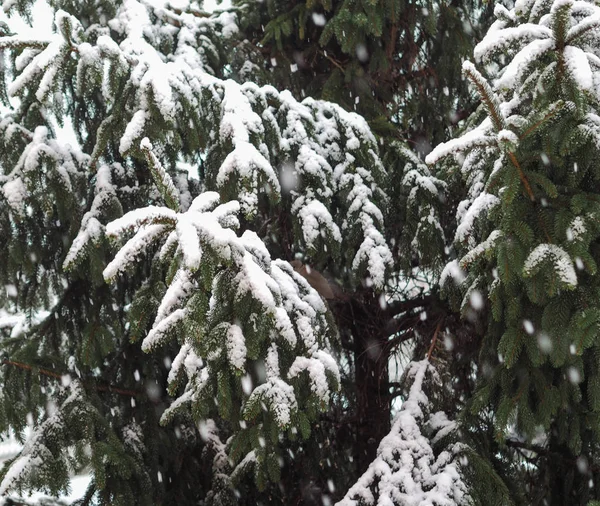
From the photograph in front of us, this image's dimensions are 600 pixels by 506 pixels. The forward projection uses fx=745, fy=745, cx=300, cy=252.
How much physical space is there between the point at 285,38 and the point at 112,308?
251 cm

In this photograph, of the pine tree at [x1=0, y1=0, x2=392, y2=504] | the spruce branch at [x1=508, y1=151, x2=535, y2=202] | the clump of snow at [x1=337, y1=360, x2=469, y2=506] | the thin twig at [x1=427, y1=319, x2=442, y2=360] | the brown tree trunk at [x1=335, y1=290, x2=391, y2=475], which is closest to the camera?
the pine tree at [x1=0, y1=0, x2=392, y2=504]

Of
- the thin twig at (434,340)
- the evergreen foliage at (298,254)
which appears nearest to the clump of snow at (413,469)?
the evergreen foliage at (298,254)

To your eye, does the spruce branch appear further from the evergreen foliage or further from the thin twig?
the thin twig

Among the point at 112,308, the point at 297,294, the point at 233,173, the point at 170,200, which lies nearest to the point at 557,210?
the point at 297,294

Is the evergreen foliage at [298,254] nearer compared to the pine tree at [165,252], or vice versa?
the pine tree at [165,252]

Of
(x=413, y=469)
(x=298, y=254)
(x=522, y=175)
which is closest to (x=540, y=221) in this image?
(x=522, y=175)

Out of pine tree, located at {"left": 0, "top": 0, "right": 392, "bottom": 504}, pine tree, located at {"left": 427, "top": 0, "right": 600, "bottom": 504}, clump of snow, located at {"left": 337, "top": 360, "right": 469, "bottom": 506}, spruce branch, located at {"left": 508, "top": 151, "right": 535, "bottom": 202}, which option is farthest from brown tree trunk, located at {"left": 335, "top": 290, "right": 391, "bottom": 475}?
spruce branch, located at {"left": 508, "top": 151, "right": 535, "bottom": 202}

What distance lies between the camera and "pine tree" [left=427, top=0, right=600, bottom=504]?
10.2ft

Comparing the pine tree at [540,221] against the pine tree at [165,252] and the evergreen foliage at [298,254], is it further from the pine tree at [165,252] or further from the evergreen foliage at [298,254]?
the pine tree at [165,252]

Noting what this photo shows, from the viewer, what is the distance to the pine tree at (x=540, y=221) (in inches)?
122

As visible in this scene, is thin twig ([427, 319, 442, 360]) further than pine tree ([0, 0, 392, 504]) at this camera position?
Yes

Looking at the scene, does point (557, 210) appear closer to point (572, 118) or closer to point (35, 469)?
point (572, 118)

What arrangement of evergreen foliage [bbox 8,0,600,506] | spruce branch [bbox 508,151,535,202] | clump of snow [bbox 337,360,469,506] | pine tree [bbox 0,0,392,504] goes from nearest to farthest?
pine tree [bbox 0,0,392,504] < evergreen foliage [bbox 8,0,600,506] < spruce branch [bbox 508,151,535,202] < clump of snow [bbox 337,360,469,506]

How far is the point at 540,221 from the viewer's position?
3268 millimetres
